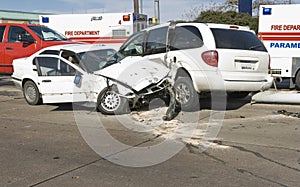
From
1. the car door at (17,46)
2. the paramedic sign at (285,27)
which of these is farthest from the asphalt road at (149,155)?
the paramedic sign at (285,27)

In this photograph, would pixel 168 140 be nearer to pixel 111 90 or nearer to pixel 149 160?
pixel 149 160

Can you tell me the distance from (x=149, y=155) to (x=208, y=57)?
3.28m

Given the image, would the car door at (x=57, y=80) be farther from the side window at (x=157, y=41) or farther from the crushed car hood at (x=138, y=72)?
the side window at (x=157, y=41)

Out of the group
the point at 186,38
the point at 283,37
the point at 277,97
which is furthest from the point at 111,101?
the point at 283,37

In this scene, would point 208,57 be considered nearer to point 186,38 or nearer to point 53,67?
point 186,38

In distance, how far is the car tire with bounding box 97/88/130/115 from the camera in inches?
339

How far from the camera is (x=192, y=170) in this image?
518cm

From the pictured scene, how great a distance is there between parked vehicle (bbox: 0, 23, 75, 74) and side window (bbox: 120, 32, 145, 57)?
338cm

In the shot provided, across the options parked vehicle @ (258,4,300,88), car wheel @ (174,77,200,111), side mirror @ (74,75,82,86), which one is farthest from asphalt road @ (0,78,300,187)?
parked vehicle @ (258,4,300,88)

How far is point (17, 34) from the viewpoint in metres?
12.9

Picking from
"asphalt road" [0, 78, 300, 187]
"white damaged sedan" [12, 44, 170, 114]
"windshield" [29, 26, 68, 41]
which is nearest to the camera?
"asphalt road" [0, 78, 300, 187]

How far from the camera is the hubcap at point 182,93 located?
888 cm

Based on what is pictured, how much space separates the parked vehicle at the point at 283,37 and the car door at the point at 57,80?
6952 millimetres

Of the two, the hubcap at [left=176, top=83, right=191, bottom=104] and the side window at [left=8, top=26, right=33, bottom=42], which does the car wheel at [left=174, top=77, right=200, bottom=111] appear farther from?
the side window at [left=8, top=26, right=33, bottom=42]
